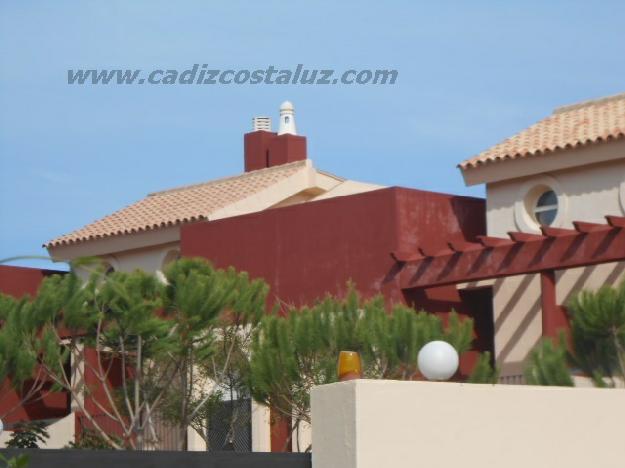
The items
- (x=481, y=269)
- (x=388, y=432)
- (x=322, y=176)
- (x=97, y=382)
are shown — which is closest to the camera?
(x=388, y=432)

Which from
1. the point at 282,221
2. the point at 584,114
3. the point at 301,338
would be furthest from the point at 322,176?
the point at 301,338

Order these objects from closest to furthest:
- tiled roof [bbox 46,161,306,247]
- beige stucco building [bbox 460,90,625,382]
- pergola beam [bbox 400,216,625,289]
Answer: pergola beam [bbox 400,216,625,289] < beige stucco building [bbox 460,90,625,382] < tiled roof [bbox 46,161,306,247]

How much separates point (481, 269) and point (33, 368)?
8183 mm

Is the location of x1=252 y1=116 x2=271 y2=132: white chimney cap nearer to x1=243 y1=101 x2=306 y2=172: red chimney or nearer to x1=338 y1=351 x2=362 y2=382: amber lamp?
x1=243 y1=101 x2=306 y2=172: red chimney

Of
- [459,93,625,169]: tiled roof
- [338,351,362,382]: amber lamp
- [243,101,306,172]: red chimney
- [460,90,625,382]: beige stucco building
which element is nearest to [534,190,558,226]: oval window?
[460,90,625,382]: beige stucco building

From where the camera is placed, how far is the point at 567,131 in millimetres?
24953

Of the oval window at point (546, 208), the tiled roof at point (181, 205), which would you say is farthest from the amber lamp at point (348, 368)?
the tiled roof at point (181, 205)

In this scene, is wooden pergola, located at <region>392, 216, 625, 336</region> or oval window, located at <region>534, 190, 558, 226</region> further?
oval window, located at <region>534, 190, 558, 226</region>

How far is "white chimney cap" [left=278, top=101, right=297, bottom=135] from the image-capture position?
1420 inches

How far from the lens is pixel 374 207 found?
24.7 m

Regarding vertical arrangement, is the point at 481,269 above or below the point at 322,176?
below

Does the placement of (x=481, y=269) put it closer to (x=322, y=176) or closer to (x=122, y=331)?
(x=122, y=331)

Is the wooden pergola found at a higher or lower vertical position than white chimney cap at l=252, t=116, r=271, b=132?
lower

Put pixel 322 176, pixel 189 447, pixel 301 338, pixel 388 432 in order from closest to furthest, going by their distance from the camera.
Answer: pixel 388 432
pixel 301 338
pixel 189 447
pixel 322 176
